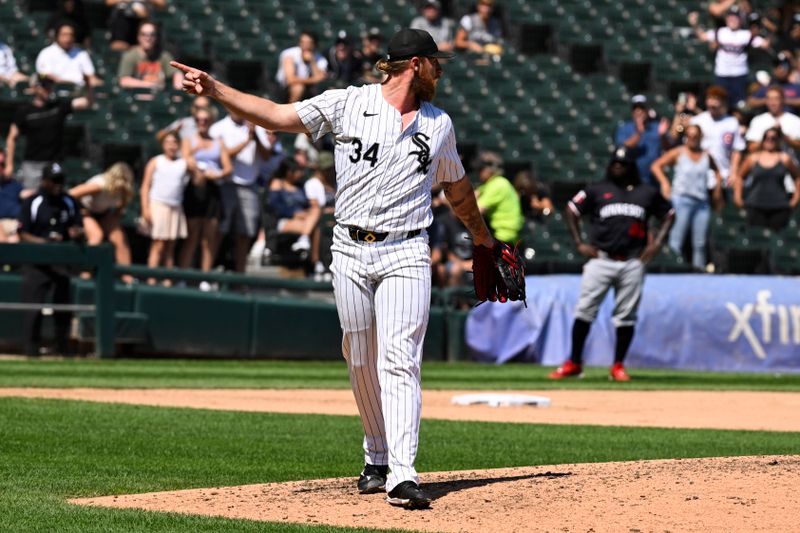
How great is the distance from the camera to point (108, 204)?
1714cm

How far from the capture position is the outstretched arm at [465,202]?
6.79 meters

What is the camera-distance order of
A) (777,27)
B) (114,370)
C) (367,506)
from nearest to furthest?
(367,506)
(114,370)
(777,27)

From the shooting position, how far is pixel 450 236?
1859 cm

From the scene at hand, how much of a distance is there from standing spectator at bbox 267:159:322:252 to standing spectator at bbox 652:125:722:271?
15.9ft

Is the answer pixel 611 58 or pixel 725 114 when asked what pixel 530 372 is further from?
pixel 611 58

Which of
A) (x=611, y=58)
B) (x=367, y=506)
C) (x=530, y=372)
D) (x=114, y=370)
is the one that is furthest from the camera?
(x=611, y=58)

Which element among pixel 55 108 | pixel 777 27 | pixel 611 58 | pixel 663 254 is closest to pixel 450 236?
pixel 663 254

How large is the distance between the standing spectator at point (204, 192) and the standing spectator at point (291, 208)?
726mm

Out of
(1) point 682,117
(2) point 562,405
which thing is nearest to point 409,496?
(2) point 562,405

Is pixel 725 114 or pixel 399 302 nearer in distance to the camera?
pixel 399 302

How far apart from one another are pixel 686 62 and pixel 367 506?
20.6 meters

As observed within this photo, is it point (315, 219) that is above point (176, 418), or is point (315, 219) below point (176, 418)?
above

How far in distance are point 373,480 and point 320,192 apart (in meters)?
11.6

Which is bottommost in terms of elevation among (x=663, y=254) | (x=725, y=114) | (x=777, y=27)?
(x=663, y=254)
